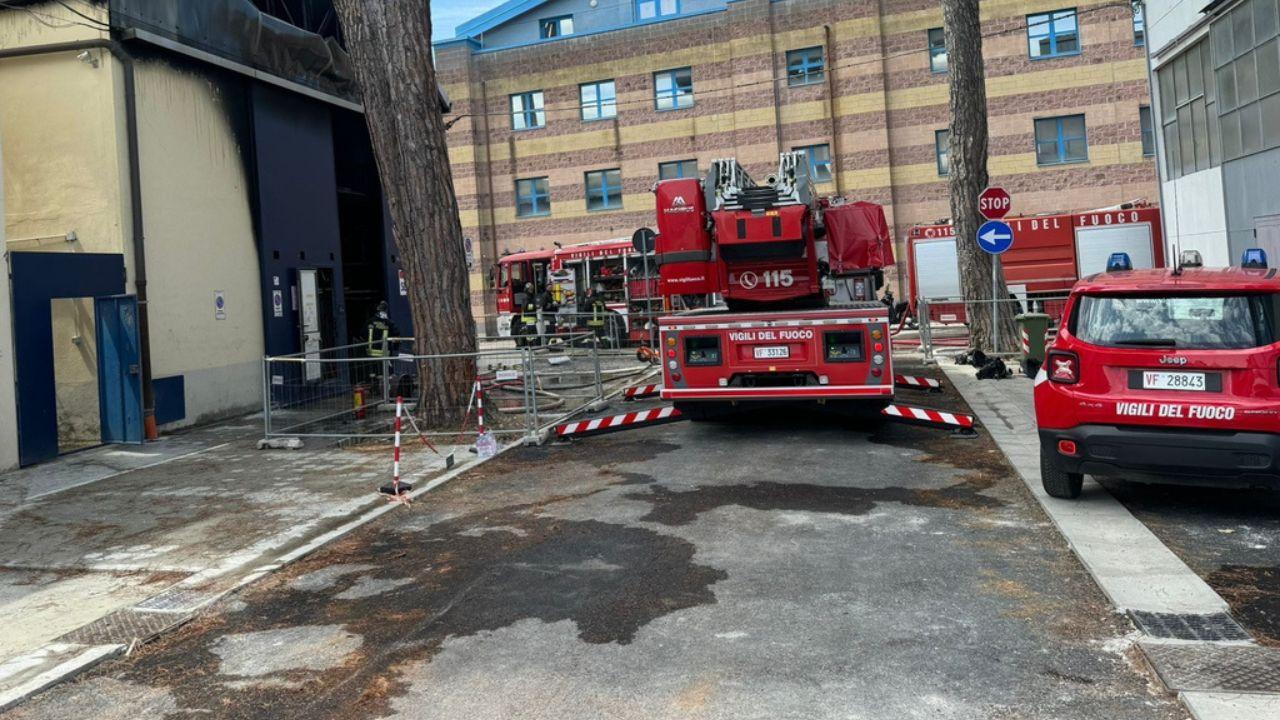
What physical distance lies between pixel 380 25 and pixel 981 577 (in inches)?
415

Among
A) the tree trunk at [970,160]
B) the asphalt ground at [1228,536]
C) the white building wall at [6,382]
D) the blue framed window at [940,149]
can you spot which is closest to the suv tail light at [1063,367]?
the asphalt ground at [1228,536]

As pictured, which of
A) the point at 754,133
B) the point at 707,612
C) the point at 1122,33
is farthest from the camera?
the point at 754,133

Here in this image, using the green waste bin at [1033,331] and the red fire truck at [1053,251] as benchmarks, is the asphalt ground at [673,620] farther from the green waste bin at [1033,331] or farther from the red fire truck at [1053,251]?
the red fire truck at [1053,251]

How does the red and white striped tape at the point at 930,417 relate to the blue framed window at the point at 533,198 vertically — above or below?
below

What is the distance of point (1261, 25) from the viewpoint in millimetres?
15852

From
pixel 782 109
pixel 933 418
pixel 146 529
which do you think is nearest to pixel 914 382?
pixel 933 418

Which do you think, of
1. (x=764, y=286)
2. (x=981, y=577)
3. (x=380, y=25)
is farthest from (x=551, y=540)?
(x=380, y=25)

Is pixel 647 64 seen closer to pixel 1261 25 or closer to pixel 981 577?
pixel 1261 25

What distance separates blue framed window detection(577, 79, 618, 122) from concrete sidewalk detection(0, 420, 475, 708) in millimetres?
27377

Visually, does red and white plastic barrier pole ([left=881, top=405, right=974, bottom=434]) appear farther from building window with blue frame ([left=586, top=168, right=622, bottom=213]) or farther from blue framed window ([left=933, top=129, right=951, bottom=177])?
building window with blue frame ([left=586, top=168, right=622, bottom=213])

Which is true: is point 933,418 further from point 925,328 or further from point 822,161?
point 822,161

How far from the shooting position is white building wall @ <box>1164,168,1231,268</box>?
59.6 ft

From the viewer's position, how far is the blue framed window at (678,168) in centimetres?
3747

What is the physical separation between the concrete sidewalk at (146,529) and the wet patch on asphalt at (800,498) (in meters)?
2.67
